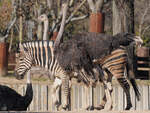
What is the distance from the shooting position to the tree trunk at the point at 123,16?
13.2m

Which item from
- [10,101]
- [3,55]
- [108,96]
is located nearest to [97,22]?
[3,55]

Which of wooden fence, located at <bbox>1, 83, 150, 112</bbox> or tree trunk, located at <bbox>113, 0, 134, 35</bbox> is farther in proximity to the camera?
tree trunk, located at <bbox>113, 0, 134, 35</bbox>

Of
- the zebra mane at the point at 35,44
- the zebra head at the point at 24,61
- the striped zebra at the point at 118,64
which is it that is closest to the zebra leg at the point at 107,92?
the striped zebra at the point at 118,64

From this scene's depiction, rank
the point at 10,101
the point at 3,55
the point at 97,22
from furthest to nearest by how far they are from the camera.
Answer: the point at 3,55
the point at 97,22
the point at 10,101

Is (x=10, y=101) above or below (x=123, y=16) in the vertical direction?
below

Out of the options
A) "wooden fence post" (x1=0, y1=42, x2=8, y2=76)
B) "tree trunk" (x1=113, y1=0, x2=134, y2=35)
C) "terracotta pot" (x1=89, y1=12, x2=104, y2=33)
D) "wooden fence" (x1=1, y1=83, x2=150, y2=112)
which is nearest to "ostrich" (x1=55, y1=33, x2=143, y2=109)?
"wooden fence" (x1=1, y1=83, x2=150, y2=112)

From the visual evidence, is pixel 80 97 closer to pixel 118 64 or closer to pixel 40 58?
pixel 40 58

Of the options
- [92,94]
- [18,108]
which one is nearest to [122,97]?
[92,94]

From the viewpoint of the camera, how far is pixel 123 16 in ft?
43.6

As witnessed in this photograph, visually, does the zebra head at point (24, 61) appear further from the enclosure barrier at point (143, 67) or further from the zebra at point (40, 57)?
the enclosure barrier at point (143, 67)

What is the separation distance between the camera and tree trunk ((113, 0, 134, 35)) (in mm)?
13195

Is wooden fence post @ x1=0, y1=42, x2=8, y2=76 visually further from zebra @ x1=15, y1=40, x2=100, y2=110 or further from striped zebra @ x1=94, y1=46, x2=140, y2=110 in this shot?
striped zebra @ x1=94, y1=46, x2=140, y2=110

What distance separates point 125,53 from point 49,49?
5.94ft

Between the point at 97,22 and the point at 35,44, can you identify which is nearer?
the point at 35,44
